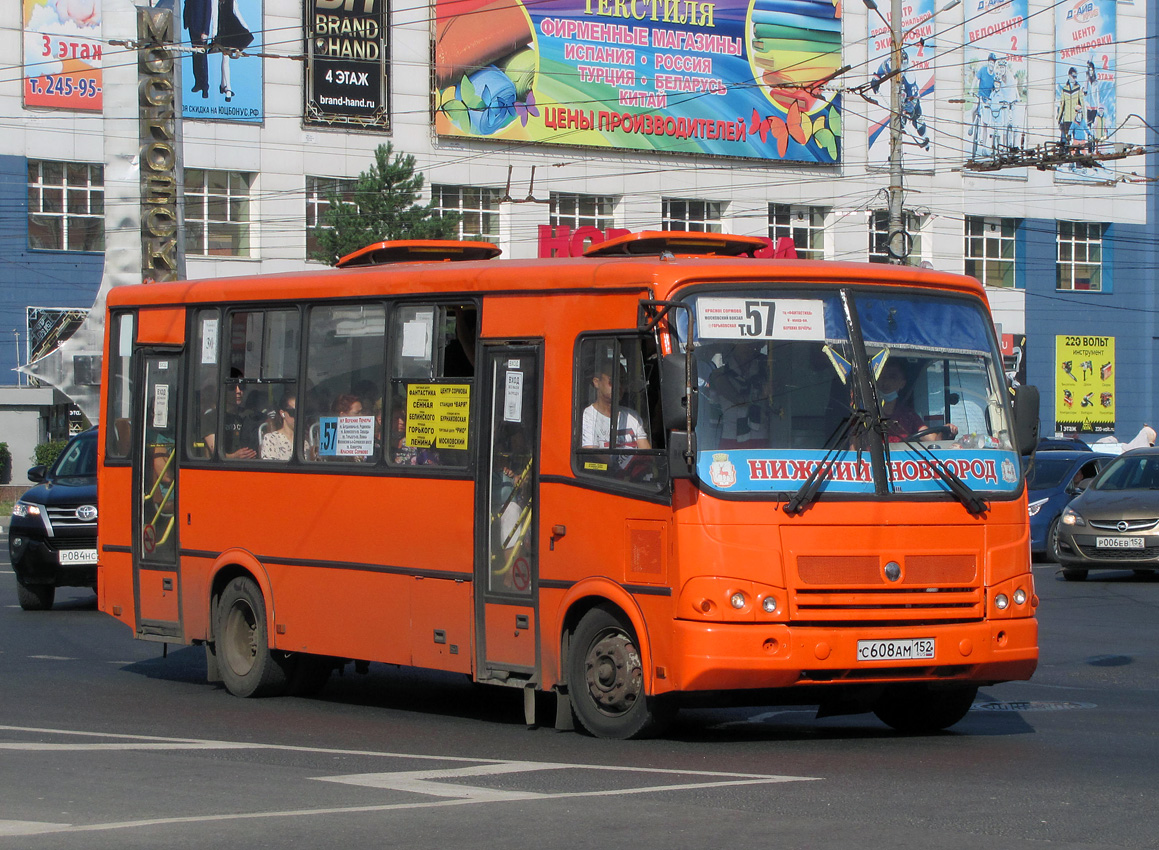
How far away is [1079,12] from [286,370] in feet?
190

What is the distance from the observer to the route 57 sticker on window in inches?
378

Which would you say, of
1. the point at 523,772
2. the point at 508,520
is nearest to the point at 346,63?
the point at 508,520

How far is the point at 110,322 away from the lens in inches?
562

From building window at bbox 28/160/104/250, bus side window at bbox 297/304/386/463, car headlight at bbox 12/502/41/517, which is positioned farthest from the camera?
building window at bbox 28/160/104/250

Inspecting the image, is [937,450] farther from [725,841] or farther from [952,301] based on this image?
[725,841]

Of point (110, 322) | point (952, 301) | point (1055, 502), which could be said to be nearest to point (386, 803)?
point (952, 301)

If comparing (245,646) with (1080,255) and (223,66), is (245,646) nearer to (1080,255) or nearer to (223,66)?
(223,66)

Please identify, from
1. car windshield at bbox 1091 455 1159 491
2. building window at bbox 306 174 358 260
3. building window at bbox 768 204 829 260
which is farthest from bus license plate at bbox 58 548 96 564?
building window at bbox 768 204 829 260

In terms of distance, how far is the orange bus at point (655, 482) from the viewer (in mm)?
9406

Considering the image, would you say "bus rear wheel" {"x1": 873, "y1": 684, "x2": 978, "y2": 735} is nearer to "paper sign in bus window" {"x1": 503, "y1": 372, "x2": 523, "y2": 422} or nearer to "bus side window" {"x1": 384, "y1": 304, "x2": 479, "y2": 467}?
"paper sign in bus window" {"x1": 503, "y1": 372, "x2": 523, "y2": 422}

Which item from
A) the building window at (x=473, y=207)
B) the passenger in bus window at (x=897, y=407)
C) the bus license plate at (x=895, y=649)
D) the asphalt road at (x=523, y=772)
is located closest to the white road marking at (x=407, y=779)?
the asphalt road at (x=523, y=772)

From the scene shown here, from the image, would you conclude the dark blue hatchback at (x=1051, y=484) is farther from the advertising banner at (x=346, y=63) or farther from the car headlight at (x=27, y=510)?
the advertising banner at (x=346, y=63)

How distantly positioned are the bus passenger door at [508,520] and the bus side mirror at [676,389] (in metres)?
1.36

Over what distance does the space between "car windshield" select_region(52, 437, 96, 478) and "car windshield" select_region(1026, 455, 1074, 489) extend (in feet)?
44.8
